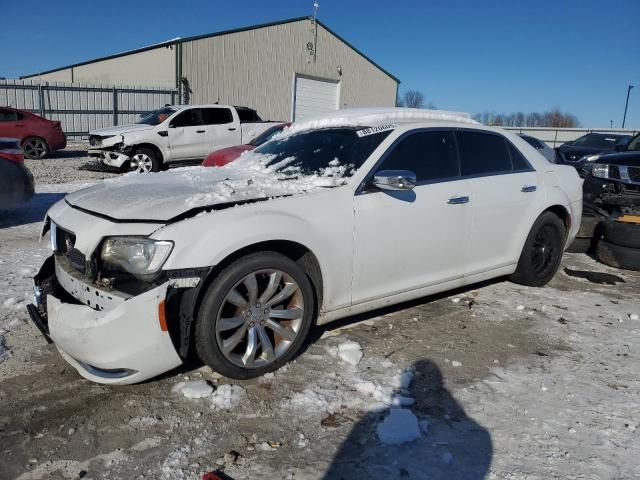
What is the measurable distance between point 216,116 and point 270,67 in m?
12.5

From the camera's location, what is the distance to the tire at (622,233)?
6043mm

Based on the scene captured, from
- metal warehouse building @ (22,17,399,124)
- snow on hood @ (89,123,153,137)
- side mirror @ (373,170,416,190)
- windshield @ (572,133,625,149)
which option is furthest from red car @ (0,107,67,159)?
windshield @ (572,133,625,149)

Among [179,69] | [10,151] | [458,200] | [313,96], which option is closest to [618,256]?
[458,200]

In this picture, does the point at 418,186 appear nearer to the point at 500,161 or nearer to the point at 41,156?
the point at 500,161

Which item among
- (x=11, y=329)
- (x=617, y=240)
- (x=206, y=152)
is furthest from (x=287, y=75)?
(x=11, y=329)

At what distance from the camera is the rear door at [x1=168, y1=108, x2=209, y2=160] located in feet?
43.9

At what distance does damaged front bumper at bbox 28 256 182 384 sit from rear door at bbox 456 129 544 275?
265 centimetres

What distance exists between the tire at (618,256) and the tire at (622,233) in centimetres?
5

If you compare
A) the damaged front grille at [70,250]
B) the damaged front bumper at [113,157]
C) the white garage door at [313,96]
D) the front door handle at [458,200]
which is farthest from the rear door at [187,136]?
the white garage door at [313,96]

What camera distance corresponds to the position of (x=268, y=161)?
4301 millimetres

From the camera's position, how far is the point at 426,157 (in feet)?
13.6

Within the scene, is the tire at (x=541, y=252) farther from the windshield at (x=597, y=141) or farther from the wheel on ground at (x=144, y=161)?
the windshield at (x=597, y=141)

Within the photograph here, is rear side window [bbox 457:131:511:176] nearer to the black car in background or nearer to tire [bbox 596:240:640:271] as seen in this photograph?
tire [bbox 596:240:640:271]

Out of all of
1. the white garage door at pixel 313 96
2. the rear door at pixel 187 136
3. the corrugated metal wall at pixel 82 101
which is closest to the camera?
the rear door at pixel 187 136
